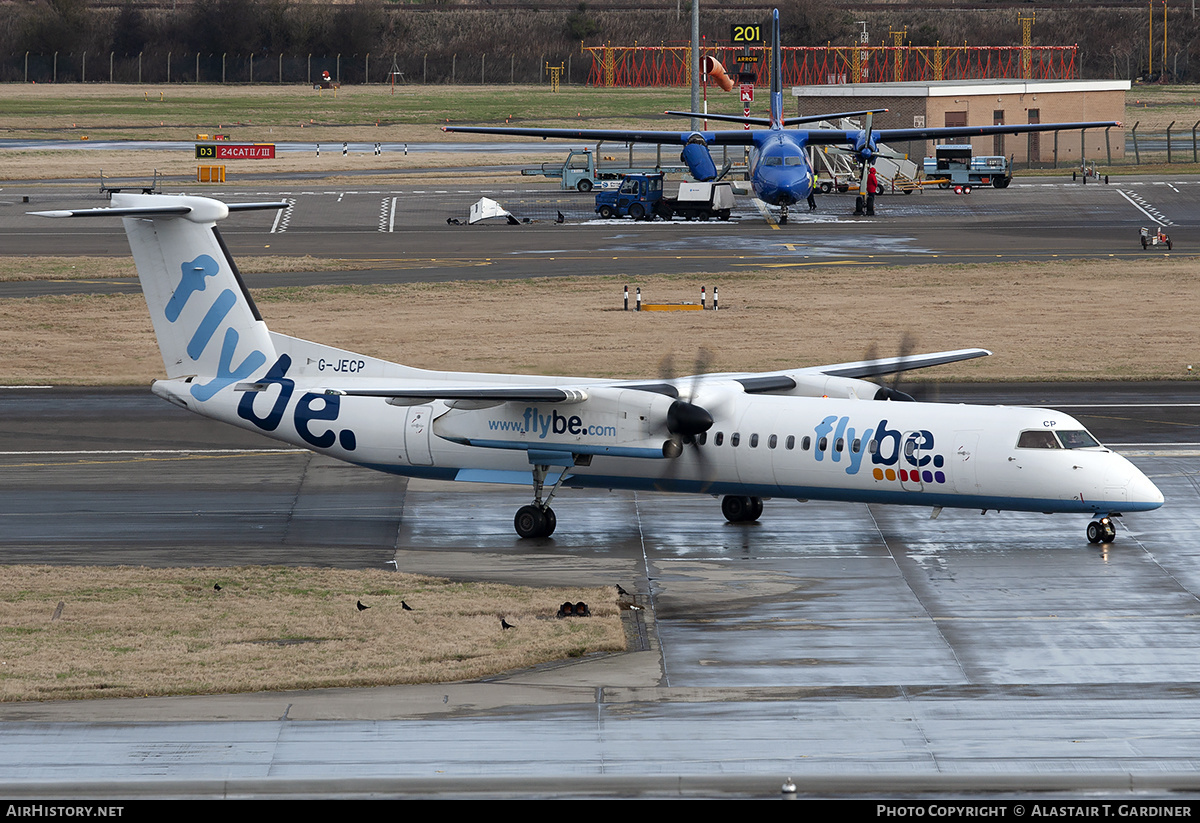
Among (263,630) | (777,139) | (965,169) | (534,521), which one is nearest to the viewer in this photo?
(263,630)

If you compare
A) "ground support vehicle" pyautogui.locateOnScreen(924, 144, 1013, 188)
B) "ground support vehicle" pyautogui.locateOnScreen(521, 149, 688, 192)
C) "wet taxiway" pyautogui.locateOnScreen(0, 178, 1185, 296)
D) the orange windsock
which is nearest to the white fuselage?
"wet taxiway" pyautogui.locateOnScreen(0, 178, 1185, 296)

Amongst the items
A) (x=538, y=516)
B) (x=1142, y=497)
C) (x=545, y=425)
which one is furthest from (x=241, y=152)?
(x=1142, y=497)

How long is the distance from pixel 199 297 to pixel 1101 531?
751 inches

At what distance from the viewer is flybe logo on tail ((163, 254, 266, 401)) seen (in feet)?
98.4

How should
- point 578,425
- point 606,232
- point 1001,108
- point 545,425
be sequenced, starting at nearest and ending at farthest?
point 578,425, point 545,425, point 606,232, point 1001,108

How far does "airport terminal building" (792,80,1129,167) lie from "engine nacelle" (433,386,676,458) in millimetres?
70109

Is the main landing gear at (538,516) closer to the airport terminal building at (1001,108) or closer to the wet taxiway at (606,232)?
the wet taxiway at (606,232)

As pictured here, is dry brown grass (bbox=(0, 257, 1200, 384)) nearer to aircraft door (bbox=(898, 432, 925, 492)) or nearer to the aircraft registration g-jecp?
the aircraft registration g-jecp

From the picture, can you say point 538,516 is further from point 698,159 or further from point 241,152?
point 241,152

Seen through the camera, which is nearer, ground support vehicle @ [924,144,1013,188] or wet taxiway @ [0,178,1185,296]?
wet taxiway @ [0,178,1185,296]

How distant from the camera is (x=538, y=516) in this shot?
28688 mm

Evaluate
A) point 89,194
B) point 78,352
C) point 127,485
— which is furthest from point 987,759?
point 89,194

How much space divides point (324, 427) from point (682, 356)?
18.7 m

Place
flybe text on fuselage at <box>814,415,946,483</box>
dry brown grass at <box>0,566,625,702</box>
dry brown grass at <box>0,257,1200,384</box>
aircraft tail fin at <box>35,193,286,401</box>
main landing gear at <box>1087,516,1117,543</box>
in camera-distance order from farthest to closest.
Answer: dry brown grass at <box>0,257,1200,384</box> < aircraft tail fin at <box>35,193,286,401</box> < main landing gear at <box>1087,516,1117,543</box> < flybe text on fuselage at <box>814,415,946,483</box> < dry brown grass at <box>0,566,625,702</box>
